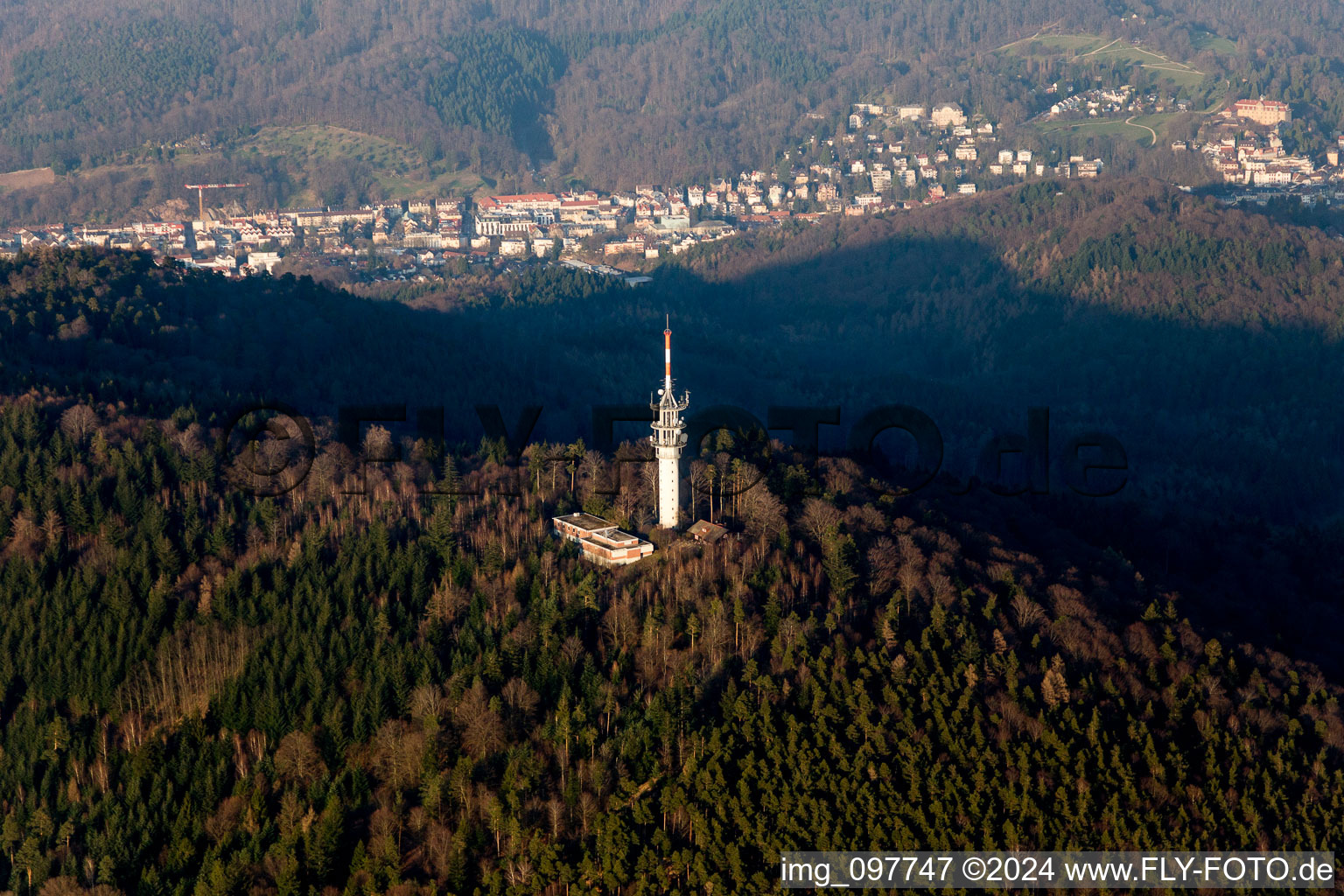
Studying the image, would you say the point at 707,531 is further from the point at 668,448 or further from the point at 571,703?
the point at 571,703

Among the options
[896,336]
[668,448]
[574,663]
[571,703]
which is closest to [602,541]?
[668,448]

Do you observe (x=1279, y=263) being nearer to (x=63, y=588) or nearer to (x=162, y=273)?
(x=162, y=273)

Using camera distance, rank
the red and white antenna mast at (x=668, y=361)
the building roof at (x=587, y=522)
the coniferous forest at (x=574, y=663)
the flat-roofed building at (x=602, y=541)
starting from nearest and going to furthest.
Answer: the coniferous forest at (x=574, y=663)
the flat-roofed building at (x=602, y=541)
the red and white antenna mast at (x=668, y=361)
the building roof at (x=587, y=522)

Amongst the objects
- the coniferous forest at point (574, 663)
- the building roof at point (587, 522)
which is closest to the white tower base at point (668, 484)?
the coniferous forest at point (574, 663)

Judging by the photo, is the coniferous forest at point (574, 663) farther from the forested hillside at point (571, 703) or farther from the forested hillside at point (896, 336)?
the forested hillside at point (896, 336)

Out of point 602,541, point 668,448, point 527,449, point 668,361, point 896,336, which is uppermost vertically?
point 668,361

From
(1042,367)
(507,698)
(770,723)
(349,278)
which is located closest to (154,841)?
(507,698)

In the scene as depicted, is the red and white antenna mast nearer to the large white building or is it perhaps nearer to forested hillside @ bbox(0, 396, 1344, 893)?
the large white building
